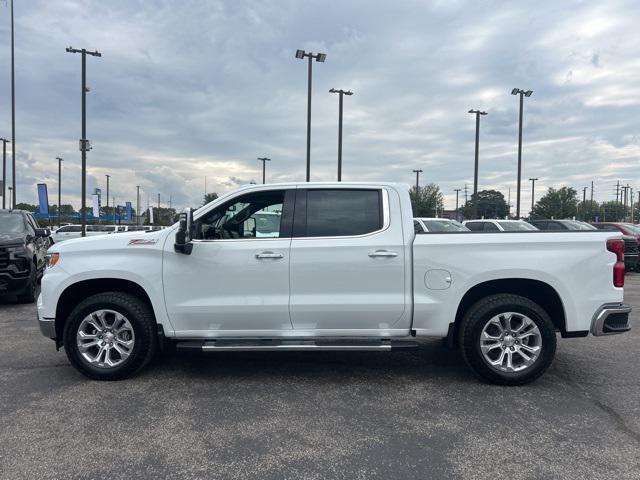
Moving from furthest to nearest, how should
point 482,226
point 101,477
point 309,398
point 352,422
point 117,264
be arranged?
point 482,226 → point 117,264 → point 309,398 → point 352,422 → point 101,477

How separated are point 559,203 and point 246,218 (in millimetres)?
89387

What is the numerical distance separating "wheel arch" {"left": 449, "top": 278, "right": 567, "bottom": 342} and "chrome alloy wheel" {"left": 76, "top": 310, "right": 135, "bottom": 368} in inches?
122

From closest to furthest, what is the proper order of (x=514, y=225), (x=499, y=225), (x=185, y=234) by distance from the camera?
(x=185, y=234) < (x=499, y=225) < (x=514, y=225)

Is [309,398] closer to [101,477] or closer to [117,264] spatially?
[101,477]

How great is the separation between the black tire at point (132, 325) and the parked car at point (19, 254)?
15.4 ft

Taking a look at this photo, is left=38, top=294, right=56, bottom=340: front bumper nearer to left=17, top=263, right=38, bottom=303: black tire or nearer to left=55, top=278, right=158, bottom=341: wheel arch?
left=55, top=278, right=158, bottom=341: wheel arch

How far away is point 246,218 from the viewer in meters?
4.80

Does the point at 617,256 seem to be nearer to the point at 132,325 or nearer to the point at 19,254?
the point at 132,325

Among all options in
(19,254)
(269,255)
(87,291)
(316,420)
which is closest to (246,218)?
(269,255)

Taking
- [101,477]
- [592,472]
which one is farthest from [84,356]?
[592,472]

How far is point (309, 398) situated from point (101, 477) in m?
1.79

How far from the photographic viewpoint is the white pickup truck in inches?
175

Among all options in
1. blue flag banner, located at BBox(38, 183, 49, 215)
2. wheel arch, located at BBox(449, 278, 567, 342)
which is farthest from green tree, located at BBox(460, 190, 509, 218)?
wheel arch, located at BBox(449, 278, 567, 342)

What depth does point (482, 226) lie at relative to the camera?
16922 mm
